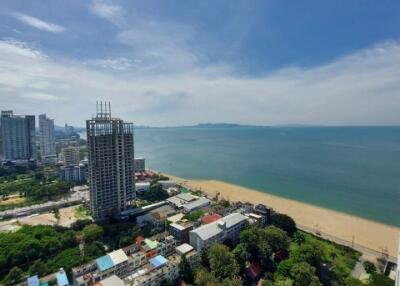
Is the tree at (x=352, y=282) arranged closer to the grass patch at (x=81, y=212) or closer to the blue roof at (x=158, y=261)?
the blue roof at (x=158, y=261)

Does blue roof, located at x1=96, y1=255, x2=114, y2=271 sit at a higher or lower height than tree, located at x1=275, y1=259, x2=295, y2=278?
higher

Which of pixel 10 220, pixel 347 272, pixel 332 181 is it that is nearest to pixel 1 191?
pixel 10 220

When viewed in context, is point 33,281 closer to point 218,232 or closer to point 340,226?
point 218,232

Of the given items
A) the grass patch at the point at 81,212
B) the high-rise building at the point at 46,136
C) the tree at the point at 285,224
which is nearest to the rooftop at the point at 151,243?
the tree at the point at 285,224

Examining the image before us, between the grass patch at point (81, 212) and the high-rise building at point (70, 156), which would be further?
the high-rise building at point (70, 156)

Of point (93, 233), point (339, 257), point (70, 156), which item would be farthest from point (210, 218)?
point (70, 156)

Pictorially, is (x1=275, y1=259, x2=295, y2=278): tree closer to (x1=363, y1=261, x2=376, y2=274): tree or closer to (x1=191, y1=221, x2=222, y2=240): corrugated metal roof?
(x1=191, y1=221, x2=222, y2=240): corrugated metal roof

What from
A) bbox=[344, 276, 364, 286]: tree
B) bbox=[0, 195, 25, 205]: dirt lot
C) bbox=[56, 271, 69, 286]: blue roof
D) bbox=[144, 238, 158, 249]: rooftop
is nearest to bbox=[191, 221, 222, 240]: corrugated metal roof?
bbox=[144, 238, 158, 249]: rooftop
